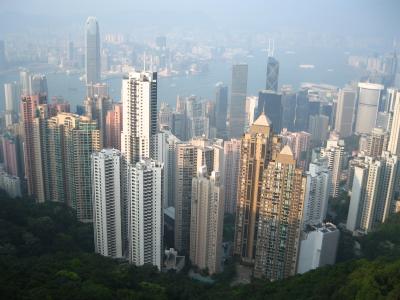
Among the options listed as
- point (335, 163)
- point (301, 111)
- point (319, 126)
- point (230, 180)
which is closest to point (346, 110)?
point (301, 111)

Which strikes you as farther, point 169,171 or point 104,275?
point 169,171

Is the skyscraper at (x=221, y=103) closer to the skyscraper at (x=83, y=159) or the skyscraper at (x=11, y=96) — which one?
the skyscraper at (x=11, y=96)

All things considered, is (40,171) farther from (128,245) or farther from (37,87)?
(37,87)

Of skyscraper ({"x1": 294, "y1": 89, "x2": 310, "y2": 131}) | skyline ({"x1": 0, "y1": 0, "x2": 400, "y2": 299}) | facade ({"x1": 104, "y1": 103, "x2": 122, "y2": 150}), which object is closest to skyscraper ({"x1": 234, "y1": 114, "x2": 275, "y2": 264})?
skyline ({"x1": 0, "y1": 0, "x2": 400, "y2": 299})

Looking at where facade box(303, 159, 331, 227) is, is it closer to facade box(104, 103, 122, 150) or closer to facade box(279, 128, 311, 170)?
facade box(279, 128, 311, 170)

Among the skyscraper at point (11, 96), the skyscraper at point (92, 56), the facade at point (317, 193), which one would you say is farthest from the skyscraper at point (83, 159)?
the skyscraper at point (92, 56)

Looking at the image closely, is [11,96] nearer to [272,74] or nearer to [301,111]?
[272,74]

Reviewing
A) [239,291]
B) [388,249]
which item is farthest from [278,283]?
[388,249]
